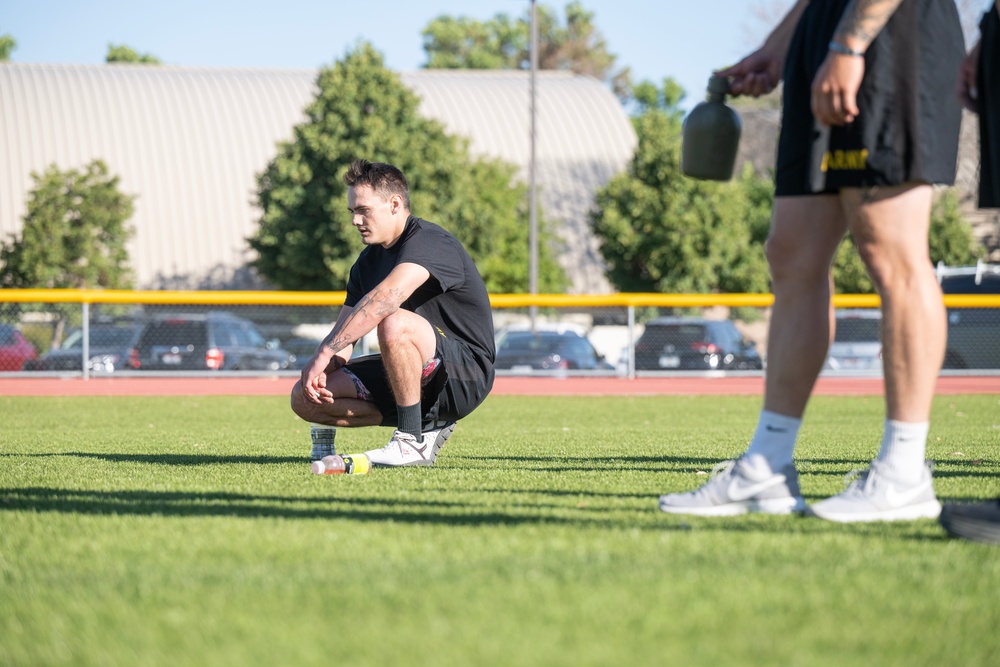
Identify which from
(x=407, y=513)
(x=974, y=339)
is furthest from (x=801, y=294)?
(x=974, y=339)

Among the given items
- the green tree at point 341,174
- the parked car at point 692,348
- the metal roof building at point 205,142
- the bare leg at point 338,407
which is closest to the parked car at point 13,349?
the parked car at point 692,348

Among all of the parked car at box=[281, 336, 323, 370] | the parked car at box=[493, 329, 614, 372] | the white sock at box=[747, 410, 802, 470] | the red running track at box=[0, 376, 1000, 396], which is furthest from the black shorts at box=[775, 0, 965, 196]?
the parked car at box=[493, 329, 614, 372]

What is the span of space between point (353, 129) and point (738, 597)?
1192 inches

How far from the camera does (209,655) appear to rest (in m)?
2.02

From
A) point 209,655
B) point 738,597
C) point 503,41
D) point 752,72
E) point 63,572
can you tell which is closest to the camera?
point 209,655

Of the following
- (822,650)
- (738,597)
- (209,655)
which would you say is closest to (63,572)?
(209,655)

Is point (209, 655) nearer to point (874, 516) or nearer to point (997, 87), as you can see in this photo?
point (874, 516)

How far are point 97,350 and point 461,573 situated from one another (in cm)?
1619

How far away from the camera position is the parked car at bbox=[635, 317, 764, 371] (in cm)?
1903

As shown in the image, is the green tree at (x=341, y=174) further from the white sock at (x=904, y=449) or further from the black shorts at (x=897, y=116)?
the white sock at (x=904, y=449)

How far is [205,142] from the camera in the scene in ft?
142

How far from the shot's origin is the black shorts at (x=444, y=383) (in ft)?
17.9

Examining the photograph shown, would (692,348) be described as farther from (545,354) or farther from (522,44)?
(522,44)

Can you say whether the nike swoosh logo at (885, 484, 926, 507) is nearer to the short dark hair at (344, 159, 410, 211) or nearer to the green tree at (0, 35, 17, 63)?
the short dark hair at (344, 159, 410, 211)
